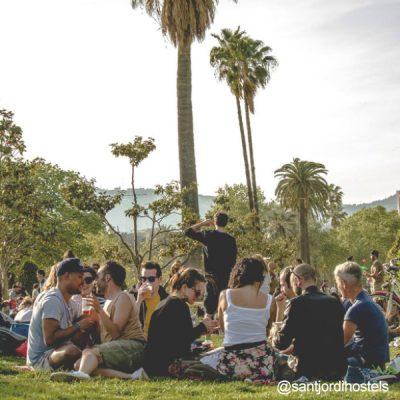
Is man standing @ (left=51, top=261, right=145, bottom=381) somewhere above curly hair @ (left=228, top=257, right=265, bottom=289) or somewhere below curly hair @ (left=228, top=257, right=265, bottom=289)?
below

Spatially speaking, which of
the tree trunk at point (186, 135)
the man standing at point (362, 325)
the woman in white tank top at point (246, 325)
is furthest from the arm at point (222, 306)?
the tree trunk at point (186, 135)

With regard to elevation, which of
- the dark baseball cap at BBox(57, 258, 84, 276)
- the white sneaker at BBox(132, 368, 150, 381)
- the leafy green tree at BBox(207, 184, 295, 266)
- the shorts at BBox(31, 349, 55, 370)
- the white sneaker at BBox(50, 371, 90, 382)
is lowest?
the white sneaker at BBox(132, 368, 150, 381)

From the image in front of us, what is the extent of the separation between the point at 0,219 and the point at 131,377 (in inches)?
789

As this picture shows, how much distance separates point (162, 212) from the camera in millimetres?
20344

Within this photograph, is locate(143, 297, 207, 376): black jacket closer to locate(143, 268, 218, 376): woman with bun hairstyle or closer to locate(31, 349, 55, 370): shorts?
locate(143, 268, 218, 376): woman with bun hairstyle

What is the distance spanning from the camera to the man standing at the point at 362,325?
7766 millimetres

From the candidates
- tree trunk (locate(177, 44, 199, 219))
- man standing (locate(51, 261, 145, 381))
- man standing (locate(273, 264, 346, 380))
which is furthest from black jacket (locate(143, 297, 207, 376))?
tree trunk (locate(177, 44, 199, 219))

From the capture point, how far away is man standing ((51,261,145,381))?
801 centimetres

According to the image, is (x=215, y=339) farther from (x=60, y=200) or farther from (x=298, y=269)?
(x=60, y=200)

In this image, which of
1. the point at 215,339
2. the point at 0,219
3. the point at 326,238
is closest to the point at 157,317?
the point at 215,339

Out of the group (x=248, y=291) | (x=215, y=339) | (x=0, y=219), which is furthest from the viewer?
(x=0, y=219)

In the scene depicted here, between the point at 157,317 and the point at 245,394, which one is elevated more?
the point at 157,317

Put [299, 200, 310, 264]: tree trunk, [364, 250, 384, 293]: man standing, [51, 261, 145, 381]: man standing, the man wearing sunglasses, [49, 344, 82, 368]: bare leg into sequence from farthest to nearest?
1. [299, 200, 310, 264]: tree trunk
2. [364, 250, 384, 293]: man standing
3. the man wearing sunglasses
4. [49, 344, 82, 368]: bare leg
5. [51, 261, 145, 381]: man standing

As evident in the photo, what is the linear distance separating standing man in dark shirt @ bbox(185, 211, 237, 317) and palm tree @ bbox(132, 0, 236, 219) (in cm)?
864
